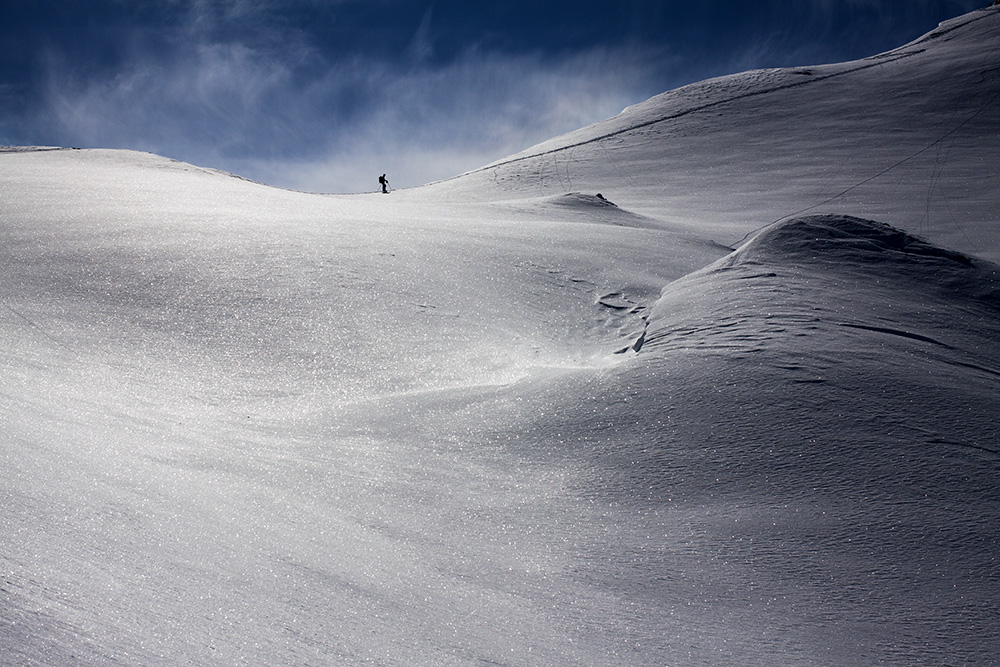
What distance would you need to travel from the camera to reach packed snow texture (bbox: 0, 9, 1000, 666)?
4.16 ft

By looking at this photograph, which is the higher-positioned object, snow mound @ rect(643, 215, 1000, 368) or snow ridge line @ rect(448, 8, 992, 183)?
snow ridge line @ rect(448, 8, 992, 183)

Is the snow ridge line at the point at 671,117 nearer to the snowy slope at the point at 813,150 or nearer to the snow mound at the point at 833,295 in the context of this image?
the snowy slope at the point at 813,150

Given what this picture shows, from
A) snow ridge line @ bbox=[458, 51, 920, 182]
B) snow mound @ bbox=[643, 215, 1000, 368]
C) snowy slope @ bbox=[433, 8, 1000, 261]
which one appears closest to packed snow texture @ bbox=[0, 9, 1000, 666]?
snow mound @ bbox=[643, 215, 1000, 368]

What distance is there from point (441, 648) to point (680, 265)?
→ 488 cm

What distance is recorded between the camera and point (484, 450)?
230 centimetres

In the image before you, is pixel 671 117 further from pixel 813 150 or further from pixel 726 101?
pixel 813 150

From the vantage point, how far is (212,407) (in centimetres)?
265

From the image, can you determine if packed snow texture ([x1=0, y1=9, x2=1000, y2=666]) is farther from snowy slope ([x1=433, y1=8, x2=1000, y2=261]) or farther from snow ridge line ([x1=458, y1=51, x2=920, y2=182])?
snow ridge line ([x1=458, y1=51, x2=920, y2=182])

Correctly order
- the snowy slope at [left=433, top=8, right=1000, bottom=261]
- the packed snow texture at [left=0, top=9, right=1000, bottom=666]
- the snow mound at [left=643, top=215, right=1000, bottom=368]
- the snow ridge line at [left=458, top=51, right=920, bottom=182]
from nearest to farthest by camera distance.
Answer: the packed snow texture at [left=0, top=9, right=1000, bottom=666] < the snow mound at [left=643, top=215, right=1000, bottom=368] < the snowy slope at [left=433, top=8, right=1000, bottom=261] < the snow ridge line at [left=458, top=51, right=920, bottom=182]

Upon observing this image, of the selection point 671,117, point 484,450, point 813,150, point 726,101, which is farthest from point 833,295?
point 726,101

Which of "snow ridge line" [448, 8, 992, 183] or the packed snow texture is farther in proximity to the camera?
"snow ridge line" [448, 8, 992, 183]

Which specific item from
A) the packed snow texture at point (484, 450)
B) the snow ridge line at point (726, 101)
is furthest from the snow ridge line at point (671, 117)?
the packed snow texture at point (484, 450)

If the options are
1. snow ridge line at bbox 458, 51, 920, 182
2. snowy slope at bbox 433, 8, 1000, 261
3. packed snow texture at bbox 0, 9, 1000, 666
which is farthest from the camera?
snow ridge line at bbox 458, 51, 920, 182

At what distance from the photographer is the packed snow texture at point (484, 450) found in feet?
4.16
